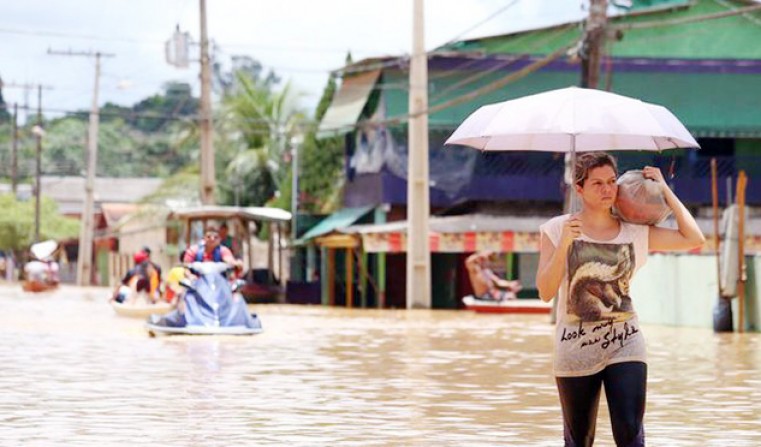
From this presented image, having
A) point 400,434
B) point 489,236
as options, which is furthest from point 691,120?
point 400,434

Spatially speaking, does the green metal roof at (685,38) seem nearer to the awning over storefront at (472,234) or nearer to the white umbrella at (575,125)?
the awning over storefront at (472,234)

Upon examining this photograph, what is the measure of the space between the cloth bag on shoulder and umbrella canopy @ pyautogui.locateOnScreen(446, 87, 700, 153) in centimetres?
51

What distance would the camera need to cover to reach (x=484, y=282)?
137 ft

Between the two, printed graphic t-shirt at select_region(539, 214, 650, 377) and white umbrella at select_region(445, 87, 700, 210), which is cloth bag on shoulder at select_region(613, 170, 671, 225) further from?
white umbrella at select_region(445, 87, 700, 210)

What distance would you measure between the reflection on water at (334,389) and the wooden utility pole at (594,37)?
6.63m

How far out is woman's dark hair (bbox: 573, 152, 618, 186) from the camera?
331 inches

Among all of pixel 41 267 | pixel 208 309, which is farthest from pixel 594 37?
pixel 41 267

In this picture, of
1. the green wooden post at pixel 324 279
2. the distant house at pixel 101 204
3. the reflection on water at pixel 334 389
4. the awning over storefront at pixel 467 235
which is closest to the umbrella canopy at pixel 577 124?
the reflection on water at pixel 334 389

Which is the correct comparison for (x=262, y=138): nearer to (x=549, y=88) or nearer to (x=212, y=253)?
(x=549, y=88)

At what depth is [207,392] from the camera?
52.4 ft

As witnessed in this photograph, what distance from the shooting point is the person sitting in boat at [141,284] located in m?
37.7

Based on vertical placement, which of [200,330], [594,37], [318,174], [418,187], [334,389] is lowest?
[334,389]

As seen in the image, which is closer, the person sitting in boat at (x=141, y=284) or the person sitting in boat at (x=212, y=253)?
the person sitting in boat at (x=212, y=253)

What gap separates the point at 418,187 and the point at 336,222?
10011mm
